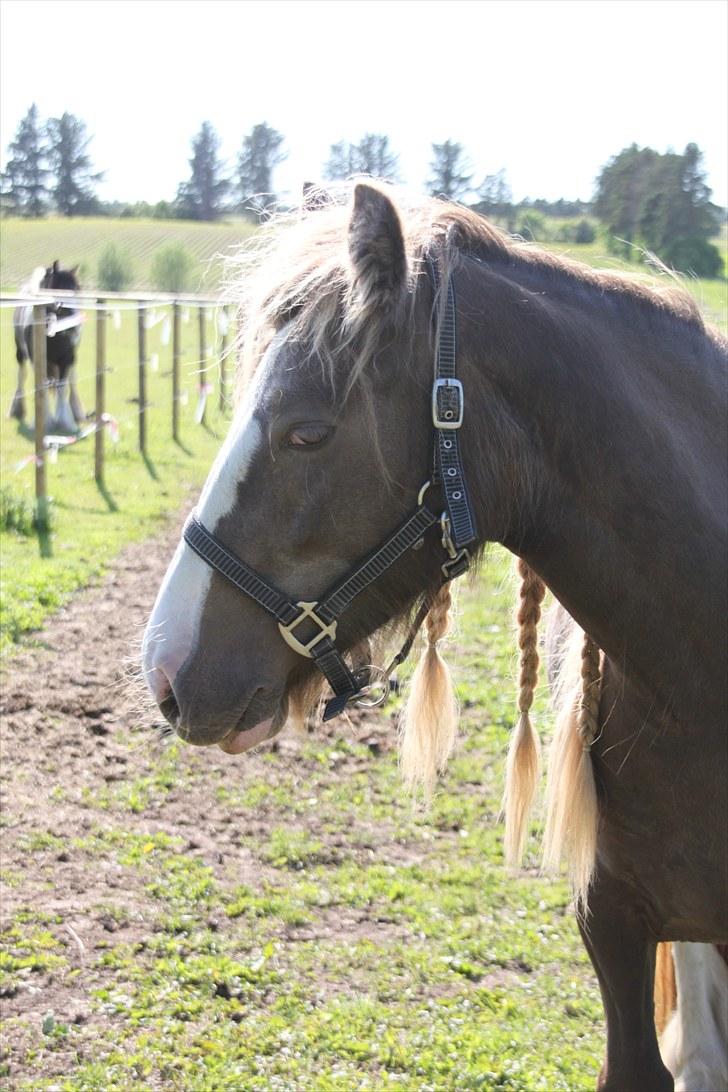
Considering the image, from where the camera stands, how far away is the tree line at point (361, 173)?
13.4 m

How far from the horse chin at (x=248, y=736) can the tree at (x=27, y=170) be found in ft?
208

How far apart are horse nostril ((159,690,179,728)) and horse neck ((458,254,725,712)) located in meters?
0.62

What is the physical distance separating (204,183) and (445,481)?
242 feet

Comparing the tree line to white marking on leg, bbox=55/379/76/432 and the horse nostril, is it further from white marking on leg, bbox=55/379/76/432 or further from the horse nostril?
white marking on leg, bbox=55/379/76/432

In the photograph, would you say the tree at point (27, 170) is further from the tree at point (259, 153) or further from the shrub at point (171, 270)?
the shrub at point (171, 270)

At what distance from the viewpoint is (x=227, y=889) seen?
397cm

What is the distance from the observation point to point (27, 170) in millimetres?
65000

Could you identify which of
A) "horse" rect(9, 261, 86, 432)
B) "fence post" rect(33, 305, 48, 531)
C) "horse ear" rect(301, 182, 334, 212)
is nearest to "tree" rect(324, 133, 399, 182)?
"horse ear" rect(301, 182, 334, 212)

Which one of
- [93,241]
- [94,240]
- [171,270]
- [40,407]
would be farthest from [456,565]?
[94,240]

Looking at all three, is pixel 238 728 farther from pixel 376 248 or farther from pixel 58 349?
pixel 58 349

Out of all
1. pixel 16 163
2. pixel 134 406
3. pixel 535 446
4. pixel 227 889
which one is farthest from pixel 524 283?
pixel 16 163

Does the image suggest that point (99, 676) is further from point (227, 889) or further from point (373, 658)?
point (373, 658)

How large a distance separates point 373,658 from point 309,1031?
5.99 ft

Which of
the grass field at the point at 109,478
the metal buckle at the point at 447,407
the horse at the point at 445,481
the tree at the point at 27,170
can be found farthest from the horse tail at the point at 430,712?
the tree at the point at 27,170
